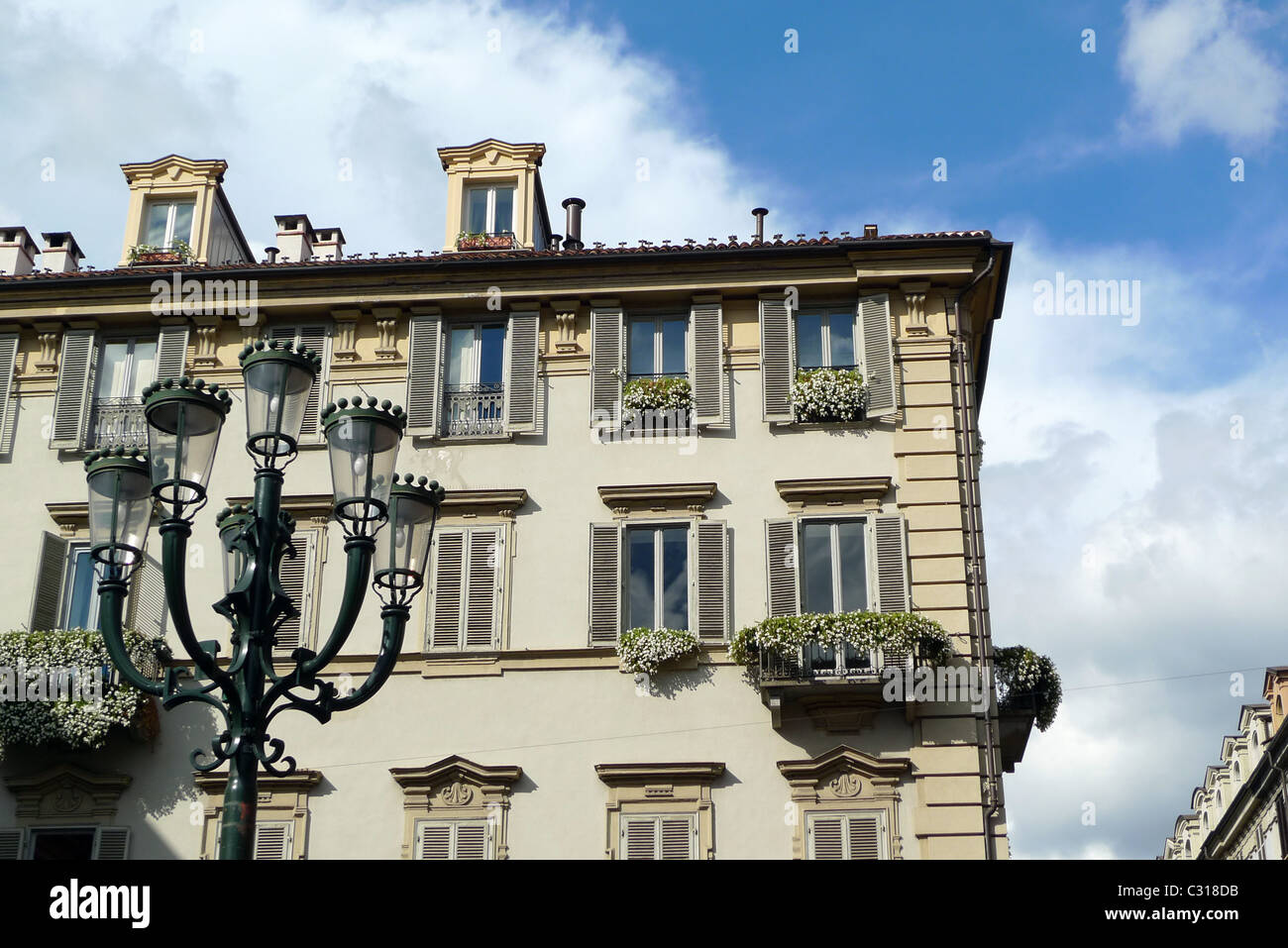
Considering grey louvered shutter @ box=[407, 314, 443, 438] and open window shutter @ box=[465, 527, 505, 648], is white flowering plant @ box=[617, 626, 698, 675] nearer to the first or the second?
open window shutter @ box=[465, 527, 505, 648]

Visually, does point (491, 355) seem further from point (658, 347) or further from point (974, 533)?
point (974, 533)

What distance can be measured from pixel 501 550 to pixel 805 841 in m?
5.31

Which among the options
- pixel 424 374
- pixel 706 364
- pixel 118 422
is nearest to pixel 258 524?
pixel 424 374

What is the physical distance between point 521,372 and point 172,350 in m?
5.03

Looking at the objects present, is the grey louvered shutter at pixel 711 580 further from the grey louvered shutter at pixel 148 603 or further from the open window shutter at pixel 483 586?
the grey louvered shutter at pixel 148 603

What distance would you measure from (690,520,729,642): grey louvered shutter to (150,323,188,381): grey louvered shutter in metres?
7.74

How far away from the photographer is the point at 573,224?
24266 millimetres

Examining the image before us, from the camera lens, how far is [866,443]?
21031 mm

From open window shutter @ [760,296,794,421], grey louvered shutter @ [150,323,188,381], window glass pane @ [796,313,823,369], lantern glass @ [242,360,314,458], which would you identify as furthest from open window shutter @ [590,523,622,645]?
lantern glass @ [242,360,314,458]

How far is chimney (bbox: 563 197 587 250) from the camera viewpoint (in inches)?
942
